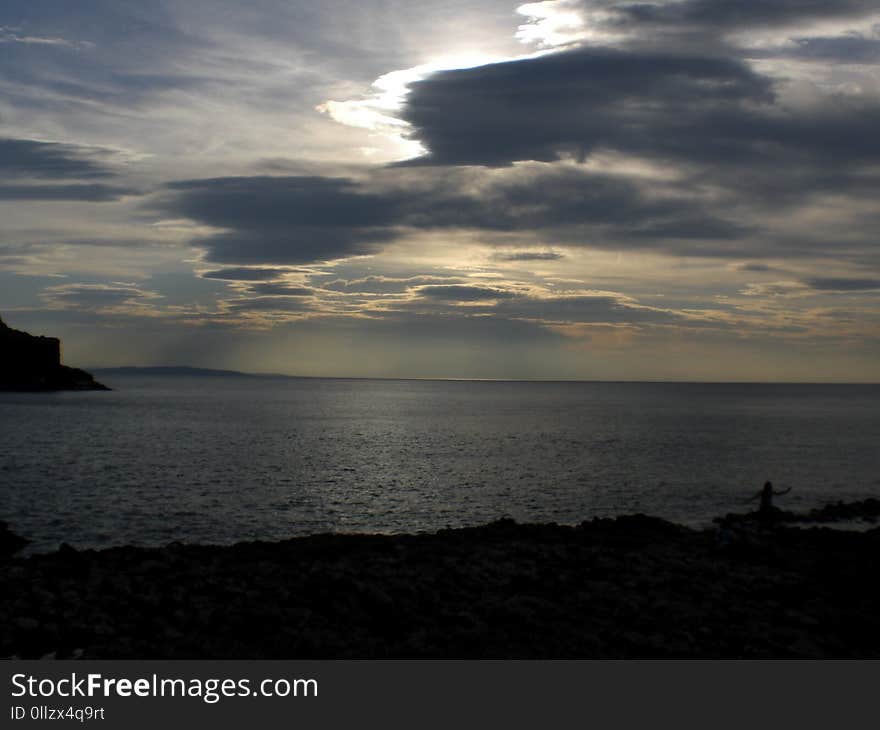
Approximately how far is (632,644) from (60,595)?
15.4m

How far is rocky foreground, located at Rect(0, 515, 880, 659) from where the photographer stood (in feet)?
55.7

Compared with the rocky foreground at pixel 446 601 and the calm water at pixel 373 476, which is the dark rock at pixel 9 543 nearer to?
the calm water at pixel 373 476

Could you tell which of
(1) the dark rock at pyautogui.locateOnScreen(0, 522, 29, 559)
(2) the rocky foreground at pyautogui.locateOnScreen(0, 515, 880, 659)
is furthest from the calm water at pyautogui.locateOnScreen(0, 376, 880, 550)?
(2) the rocky foreground at pyautogui.locateOnScreen(0, 515, 880, 659)

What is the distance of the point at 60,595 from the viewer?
20.2 meters

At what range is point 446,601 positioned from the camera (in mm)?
20188

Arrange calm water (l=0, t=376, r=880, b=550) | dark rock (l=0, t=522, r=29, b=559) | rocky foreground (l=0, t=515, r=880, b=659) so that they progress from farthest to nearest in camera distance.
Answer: calm water (l=0, t=376, r=880, b=550), dark rock (l=0, t=522, r=29, b=559), rocky foreground (l=0, t=515, r=880, b=659)

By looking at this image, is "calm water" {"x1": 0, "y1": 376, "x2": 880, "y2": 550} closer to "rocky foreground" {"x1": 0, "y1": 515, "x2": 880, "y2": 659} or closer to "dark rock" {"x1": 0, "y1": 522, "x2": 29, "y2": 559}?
"dark rock" {"x1": 0, "y1": 522, "x2": 29, "y2": 559}

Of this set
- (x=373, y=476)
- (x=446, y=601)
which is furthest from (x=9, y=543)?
(x=373, y=476)

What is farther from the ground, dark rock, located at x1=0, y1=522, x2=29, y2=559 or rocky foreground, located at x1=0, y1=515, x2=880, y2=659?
rocky foreground, located at x1=0, y1=515, x2=880, y2=659

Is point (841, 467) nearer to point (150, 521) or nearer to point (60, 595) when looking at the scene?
point (150, 521)

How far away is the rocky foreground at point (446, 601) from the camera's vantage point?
669 inches

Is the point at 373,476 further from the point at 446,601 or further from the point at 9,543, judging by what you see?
the point at 446,601

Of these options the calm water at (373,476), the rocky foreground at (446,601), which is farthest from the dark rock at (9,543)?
the rocky foreground at (446,601)

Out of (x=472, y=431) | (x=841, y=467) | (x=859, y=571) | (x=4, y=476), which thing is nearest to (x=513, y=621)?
(x=859, y=571)
